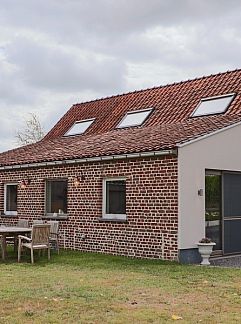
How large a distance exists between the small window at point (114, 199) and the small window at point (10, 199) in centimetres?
486

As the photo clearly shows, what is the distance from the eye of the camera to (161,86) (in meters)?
22.1

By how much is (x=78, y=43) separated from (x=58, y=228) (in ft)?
20.4

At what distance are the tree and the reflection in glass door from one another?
28670mm

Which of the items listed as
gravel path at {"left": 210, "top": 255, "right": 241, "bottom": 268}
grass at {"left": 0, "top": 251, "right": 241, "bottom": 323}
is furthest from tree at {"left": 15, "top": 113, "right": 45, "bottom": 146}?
grass at {"left": 0, "top": 251, "right": 241, "bottom": 323}

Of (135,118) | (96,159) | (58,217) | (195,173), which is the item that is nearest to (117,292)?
(195,173)

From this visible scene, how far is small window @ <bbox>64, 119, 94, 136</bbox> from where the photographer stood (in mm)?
22031

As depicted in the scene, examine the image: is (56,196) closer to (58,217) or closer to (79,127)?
(58,217)

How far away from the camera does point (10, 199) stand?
18.8 m

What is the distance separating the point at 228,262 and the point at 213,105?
254 inches

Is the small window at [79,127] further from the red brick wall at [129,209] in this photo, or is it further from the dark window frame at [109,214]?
the dark window frame at [109,214]

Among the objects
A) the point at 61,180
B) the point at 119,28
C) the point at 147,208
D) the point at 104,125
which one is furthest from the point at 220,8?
the point at 104,125

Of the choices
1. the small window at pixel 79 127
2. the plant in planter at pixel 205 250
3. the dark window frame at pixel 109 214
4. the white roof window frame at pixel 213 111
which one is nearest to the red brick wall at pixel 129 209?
the dark window frame at pixel 109 214

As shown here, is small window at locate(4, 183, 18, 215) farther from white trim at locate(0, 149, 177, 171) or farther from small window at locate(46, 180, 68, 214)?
small window at locate(46, 180, 68, 214)

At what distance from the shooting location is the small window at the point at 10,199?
730 inches
